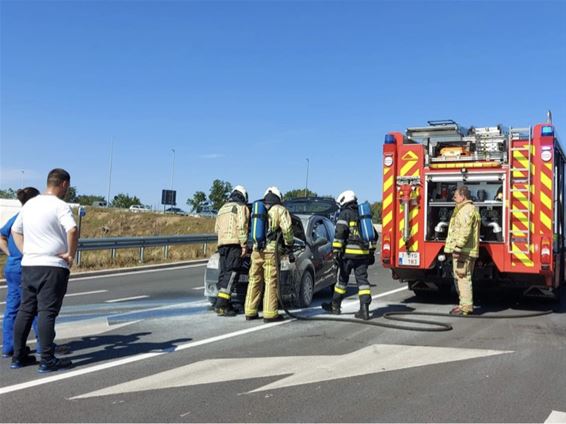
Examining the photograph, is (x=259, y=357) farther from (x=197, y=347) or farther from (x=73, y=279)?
(x=73, y=279)

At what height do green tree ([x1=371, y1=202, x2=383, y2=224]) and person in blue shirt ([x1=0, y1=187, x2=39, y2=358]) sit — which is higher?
green tree ([x1=371, y1=202, x2=383, y2=224])

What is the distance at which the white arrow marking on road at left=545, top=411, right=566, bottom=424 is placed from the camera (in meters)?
4.12

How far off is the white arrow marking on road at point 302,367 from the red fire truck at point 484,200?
285 cm

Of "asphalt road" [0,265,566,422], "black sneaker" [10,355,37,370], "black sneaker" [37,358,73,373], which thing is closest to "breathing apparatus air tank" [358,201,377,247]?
"asphalt road" [0,265,566,422]

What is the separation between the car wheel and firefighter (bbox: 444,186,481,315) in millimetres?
2303

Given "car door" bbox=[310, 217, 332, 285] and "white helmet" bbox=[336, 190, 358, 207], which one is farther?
"car door" bbox=[310, 217, 332, 285]

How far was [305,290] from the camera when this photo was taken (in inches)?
364

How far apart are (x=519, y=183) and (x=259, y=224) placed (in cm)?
417

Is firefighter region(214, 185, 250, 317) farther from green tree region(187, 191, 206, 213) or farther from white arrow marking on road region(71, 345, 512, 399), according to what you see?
green tree region(187, 191, 206, 213)

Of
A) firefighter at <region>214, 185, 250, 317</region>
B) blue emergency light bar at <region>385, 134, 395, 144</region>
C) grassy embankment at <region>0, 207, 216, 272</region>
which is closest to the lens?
firefighter at <region>214, 185, 250, 317</region>

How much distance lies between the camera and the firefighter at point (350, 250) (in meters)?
8.20

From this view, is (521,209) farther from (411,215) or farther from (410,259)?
(410,259)

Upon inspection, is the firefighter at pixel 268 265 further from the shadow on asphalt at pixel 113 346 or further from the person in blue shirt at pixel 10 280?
the person in blue shirt at pixel 10 280

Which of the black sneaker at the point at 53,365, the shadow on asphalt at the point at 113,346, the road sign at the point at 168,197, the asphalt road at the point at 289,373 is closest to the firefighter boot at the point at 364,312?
the asphalt road at the point at 289,373
